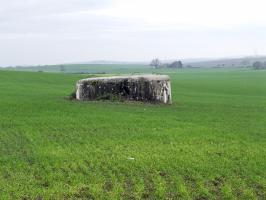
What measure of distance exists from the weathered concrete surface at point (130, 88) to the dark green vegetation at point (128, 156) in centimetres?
410

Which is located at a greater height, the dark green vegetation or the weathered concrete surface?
the weathered concrete surface

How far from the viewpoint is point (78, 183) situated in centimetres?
816

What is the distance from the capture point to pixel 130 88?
2022 cm

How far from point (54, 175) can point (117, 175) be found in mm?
1161

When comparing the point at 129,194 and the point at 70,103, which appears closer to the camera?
the point at 129,194

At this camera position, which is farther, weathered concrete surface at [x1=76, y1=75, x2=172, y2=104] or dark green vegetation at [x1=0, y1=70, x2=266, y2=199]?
weathered concrete surface at [x1=76, y1=75, x2=172, y2=104]

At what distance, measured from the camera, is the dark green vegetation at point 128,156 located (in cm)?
796

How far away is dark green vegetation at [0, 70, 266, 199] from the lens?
7.96 metres

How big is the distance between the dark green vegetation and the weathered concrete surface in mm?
4097

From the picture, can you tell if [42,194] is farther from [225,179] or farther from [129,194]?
[225,179]

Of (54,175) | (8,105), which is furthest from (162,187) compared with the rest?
(8,105)

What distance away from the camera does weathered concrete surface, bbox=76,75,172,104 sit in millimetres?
20156

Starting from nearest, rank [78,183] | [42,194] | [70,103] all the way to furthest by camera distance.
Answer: [42,194]
[78,183]
[70,103]

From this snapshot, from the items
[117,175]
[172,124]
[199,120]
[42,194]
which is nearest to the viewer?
[42,194]
